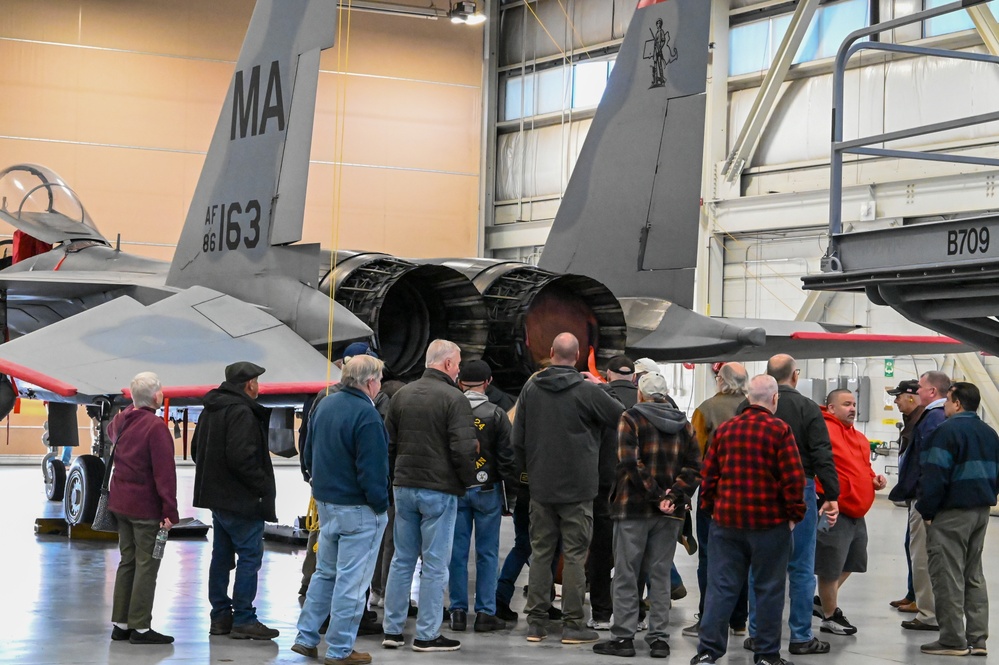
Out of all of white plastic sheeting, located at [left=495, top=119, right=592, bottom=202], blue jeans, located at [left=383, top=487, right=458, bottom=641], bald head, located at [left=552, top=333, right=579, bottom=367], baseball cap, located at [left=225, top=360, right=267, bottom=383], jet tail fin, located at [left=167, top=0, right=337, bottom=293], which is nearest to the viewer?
blue jeans, located at [left=383, top=487, right=458, bottom=641]

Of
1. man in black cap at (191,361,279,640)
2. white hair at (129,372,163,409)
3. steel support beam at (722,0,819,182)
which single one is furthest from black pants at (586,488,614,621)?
steel support beam at (722,0,819,182)

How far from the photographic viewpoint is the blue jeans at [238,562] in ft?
19.8

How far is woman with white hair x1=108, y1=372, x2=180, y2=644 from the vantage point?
589cm

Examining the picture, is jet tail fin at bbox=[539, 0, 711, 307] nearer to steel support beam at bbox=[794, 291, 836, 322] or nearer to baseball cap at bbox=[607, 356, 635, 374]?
baseball cap at bbox=[607, 356, 635, 374]

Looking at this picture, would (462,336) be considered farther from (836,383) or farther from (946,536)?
(836,383)

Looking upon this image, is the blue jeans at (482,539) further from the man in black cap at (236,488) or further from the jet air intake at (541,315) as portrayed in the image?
the jet air intake at (541,315)

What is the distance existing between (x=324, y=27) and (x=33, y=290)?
3978 millimetres

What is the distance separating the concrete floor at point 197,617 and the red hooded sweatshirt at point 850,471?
0.78 meters

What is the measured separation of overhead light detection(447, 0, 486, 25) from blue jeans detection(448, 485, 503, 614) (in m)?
19.0

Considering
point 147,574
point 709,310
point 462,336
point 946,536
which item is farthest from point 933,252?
point 709,310

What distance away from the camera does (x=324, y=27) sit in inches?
343

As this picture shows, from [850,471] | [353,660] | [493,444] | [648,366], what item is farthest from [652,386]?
[353,660]

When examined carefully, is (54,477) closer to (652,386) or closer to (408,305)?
(408,305)

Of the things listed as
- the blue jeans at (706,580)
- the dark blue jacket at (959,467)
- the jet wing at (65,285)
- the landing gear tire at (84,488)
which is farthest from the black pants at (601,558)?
the landing gear tire at (84,488)
